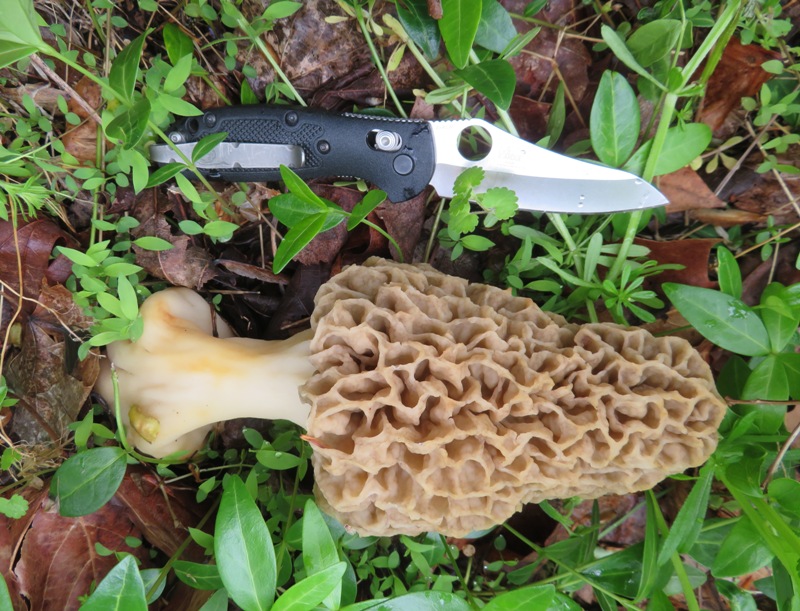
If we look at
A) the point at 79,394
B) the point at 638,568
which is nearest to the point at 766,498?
the point at 638,568

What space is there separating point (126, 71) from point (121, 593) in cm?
142

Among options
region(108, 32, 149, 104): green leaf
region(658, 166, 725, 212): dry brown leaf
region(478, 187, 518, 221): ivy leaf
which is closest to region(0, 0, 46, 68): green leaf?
region(108, 32, 149, 104): green leaf

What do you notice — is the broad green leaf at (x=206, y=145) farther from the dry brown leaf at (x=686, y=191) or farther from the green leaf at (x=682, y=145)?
the dry brown leaf at (x=686, y=191)

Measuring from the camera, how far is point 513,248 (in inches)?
92.0

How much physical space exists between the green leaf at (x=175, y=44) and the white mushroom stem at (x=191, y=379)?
0.84 m

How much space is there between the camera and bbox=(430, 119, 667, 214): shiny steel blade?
2.04 m

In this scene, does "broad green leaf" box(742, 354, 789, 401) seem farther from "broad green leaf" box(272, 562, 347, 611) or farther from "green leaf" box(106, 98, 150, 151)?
"green leaf" box(106, 98, 150, 151)

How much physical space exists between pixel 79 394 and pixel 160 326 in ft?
1.32

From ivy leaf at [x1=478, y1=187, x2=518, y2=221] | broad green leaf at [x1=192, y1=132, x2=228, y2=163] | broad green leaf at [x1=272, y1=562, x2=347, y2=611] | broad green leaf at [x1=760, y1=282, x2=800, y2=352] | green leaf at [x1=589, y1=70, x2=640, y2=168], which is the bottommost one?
broad green leaf at [x1=272, y1=562, x2=347, y2=611]

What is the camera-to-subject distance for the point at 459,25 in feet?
5.83

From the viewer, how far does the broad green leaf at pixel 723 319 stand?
188 centimetres

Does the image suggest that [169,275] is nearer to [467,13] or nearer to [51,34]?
[51,34]

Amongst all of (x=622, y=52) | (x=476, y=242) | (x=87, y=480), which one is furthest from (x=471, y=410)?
(x=622, y=52)

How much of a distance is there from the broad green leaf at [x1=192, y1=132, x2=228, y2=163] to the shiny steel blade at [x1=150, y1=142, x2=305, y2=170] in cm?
11
